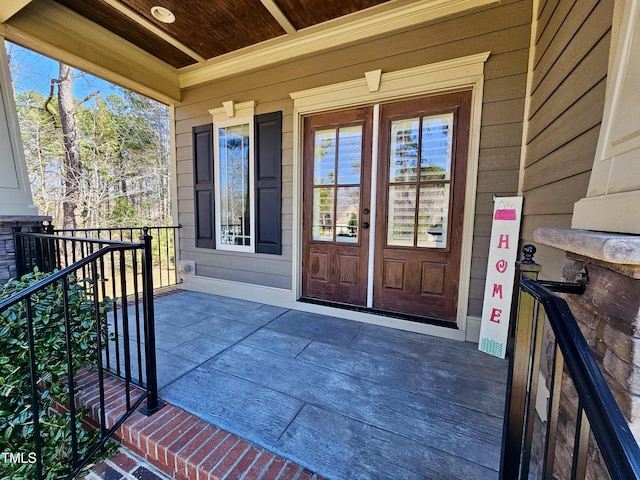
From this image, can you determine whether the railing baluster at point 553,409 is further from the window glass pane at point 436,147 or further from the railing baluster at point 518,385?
the window glass pane at point 436,147

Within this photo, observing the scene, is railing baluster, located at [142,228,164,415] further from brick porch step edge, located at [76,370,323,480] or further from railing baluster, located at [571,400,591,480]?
railing baluster, located at [571,400,591,480]

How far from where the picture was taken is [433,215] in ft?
8.29

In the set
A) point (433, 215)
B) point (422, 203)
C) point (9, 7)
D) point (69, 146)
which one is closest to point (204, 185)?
→ point (9, 7)

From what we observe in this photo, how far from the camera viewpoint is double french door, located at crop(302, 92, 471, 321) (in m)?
2.45

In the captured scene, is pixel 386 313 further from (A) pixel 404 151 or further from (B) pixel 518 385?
(B) pixel 518 385

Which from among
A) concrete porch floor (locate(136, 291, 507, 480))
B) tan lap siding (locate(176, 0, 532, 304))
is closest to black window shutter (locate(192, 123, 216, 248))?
tan lap siding (locate(176, 0, 532, 304))

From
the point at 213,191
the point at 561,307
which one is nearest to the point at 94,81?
the point at 213,191

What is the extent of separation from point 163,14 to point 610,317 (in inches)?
149

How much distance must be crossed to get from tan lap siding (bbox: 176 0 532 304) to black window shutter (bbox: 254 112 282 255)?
0.26 ft

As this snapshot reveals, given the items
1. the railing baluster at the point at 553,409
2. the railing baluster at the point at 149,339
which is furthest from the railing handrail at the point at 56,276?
the railing baluster at the point at 553,409

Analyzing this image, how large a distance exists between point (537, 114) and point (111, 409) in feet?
10.7

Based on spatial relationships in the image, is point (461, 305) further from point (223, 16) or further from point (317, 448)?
point (223, 16)

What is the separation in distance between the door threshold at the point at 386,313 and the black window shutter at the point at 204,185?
1678mm

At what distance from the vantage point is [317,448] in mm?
1239
